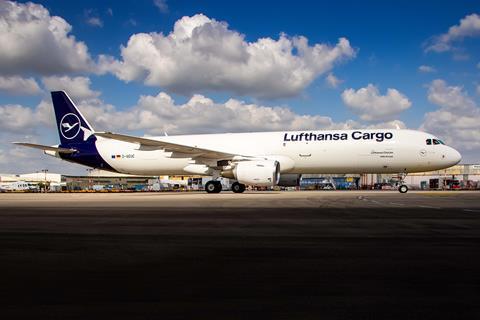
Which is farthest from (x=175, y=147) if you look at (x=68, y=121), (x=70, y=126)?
(x=68, y=121)

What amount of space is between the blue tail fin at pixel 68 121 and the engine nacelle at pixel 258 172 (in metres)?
13.6

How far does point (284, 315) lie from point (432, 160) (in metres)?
26.0

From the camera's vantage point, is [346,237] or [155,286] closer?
[155,286]

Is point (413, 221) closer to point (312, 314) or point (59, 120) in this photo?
point (312, 314)

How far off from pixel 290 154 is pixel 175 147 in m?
7.48

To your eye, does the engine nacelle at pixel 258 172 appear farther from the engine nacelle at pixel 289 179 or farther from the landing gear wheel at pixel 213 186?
the engine nacelle at pixel 289 179

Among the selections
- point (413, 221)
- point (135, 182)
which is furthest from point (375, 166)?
point (135, 182)

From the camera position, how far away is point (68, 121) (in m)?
31.8

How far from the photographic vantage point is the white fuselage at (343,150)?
25.9 metres

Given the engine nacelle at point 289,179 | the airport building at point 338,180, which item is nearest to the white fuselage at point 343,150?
the engine nacelle at point 289,179

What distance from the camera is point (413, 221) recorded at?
348 inches

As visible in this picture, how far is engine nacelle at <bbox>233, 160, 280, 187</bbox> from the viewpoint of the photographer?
2444 cm

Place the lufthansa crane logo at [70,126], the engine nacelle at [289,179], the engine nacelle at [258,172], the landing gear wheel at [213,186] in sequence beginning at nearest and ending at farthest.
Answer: the engine nacelle at [258,172]
the landing gear wheel at [213,186]
the engine nacelle at [289,179]
the lufthansa crane logo at [70,126]

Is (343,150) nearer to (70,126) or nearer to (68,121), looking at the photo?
(70,126)
